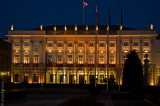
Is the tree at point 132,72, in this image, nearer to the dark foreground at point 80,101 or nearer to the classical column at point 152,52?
the dark foreground at point 80,101

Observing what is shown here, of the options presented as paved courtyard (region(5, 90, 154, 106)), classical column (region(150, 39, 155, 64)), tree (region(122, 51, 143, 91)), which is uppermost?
classical column (region(150, 39, 155, 64))

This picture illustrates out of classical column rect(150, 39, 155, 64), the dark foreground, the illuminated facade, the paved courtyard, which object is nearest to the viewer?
the dark foreground

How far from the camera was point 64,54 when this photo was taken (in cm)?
7288

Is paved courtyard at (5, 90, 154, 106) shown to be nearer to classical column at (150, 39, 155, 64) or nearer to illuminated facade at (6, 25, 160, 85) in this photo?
illuminated facade at (6, 25, 160, 85)

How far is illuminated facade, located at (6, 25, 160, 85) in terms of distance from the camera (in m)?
71.1

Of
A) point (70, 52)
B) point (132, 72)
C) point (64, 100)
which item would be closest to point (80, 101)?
point (64, 100)

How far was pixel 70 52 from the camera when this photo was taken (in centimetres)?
7300

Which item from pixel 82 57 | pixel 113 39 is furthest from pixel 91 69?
pixel 113 39

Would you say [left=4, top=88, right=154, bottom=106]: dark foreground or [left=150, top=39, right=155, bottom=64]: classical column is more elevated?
[left=150, top=39, right=155, bottom=64]: classical column

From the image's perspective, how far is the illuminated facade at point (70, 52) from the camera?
71125 millimetres

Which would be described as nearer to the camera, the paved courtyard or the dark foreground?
the dark foreground

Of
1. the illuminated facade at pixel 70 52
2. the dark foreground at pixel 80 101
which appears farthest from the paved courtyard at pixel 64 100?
the illuminated facade at pixel 70 52

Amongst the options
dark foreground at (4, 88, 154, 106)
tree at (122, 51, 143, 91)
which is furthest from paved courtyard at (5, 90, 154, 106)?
tree at (122, 51, 143, 91)

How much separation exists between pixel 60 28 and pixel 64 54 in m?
7.72
